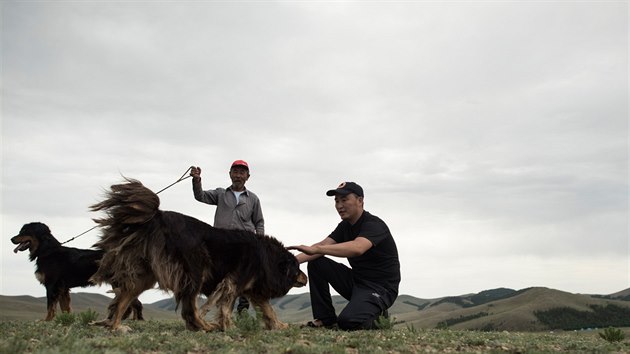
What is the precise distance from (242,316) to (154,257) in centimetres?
151

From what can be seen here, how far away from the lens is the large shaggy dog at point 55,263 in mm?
12398

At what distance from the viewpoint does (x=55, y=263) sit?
41.3ft

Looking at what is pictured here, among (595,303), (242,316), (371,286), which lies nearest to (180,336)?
(242,316)

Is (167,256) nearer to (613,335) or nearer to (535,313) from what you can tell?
(613,335)

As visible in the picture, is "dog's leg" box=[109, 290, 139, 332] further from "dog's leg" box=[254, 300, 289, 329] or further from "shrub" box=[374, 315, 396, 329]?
"shrub" box=[374, 315, 396, 329]

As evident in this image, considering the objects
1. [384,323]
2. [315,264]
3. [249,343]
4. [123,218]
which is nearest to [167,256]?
[123,218]

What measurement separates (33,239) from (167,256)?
24.8 feet

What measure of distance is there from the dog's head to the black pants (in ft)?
23.5

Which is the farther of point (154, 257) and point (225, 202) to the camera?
point (225, 202)

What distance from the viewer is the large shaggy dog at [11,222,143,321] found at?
12.4 m

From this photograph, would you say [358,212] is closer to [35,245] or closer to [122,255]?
[122,255]

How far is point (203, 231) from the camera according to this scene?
7398mm

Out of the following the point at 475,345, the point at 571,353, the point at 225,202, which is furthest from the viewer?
the point at 225,202

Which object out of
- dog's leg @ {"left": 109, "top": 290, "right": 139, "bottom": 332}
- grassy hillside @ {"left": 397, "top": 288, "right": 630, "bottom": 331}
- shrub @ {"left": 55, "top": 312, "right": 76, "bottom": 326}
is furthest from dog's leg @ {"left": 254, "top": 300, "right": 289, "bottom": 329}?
grassy hillside @ {"left": 397, "top": 288, "right": 630, "bottom": 331}
